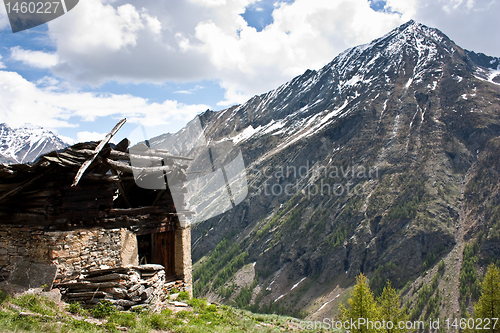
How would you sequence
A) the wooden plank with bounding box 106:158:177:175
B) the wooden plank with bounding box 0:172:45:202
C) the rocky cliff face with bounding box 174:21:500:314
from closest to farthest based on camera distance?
the wooden plank with bounding box 0:172:45:202 < the wooden plank with bounding box 106:158:177:175 < the rocky cliff face with bounding box 174:21:500:314

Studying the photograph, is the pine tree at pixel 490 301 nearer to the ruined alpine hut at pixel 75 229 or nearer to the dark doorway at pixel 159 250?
the dark doorway at pixel 159 250

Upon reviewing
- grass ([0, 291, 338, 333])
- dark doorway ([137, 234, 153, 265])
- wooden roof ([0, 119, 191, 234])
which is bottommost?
grass ([0, 291, 338, 333])

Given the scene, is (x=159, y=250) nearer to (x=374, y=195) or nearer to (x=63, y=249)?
(x=63, y=249)

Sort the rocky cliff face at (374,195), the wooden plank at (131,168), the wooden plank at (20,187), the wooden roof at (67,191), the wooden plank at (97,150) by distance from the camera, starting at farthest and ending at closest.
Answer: the rocky cliff face at (374,195)
the wooden plank at (131,168)
the wooden roof at (67,191)
the wooden plank at (97,150)
the wooden plank at (20,187)

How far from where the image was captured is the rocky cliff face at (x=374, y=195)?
118000 millimetres

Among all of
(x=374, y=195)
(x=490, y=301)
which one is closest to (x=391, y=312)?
(x=490, y=301)

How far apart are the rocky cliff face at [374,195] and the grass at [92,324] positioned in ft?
344

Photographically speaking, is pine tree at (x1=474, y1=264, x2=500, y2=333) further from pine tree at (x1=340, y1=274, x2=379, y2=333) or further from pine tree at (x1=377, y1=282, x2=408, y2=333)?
pine tree at (x1=340, y1=274, x2=379, y2=333)

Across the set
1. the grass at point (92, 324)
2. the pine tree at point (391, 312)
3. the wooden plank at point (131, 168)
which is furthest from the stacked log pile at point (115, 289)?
the pine tree at point (391, 312)

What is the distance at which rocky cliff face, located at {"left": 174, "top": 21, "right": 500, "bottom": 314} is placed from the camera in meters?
118

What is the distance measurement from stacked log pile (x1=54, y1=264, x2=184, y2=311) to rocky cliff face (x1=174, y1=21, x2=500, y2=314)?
106407 millimetres

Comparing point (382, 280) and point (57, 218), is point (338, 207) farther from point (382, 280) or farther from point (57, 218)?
point (57, 218)

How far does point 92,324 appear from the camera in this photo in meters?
7.98

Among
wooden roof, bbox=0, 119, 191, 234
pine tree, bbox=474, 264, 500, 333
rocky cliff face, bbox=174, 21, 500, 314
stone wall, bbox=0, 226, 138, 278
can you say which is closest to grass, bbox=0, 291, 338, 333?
stone wall, bbox=0, 226, 138, 278
